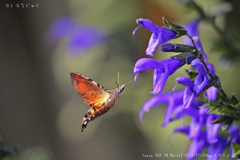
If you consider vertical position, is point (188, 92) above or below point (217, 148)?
above

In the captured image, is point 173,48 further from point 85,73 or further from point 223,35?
point 85,73

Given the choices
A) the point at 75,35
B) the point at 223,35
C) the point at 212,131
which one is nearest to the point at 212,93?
the point at 212,131

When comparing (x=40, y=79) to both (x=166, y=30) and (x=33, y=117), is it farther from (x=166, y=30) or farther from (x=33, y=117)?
(x=166, y=30)

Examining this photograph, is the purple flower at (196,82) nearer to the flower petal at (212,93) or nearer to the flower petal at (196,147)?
the flower petal at (212,93)

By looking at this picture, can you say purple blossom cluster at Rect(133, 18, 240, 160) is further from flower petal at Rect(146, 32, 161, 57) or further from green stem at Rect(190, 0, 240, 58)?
green stem at Rect(190, 0, 240, 58)

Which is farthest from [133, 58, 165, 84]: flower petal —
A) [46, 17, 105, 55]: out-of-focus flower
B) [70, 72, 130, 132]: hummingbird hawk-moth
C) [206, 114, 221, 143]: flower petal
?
[46, 17, 105, 55]: out-of-focus flower

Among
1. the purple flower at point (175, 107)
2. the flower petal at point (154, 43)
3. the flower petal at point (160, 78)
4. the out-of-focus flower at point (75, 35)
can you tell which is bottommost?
the purple flower at point (175, 107)

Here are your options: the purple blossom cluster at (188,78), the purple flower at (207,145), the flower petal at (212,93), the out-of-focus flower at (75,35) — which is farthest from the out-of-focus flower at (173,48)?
the out-of-focus flower at (75,35)
